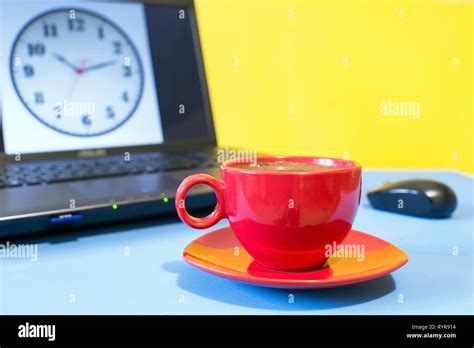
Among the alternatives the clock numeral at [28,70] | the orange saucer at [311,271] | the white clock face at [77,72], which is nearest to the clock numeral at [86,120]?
the white clock face at [77,72]

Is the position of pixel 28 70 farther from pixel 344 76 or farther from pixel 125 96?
pixel 344 76

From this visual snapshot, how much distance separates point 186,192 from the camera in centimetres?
42

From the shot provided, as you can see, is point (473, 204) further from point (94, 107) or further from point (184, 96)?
point (94, 107)

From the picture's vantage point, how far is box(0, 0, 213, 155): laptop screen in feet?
2.46

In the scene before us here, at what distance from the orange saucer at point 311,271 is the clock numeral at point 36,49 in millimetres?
477

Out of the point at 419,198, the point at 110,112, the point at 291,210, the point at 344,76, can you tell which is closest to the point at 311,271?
the point at 291,210

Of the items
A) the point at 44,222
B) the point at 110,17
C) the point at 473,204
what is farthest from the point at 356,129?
the point at 44,222

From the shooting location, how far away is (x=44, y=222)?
19.2 inches

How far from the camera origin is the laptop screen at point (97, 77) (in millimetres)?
750

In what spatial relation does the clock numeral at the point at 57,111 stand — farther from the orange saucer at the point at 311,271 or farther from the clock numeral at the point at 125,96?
the orange saucer at the point at 311,271

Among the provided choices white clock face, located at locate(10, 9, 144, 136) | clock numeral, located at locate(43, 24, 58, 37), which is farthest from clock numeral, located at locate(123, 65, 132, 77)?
clock numeral, located at locate(43, 24, 58, 37)

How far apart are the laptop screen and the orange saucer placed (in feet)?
1.31

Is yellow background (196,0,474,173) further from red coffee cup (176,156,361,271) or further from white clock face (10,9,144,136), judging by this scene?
red coffee cup (176,156,361,271)

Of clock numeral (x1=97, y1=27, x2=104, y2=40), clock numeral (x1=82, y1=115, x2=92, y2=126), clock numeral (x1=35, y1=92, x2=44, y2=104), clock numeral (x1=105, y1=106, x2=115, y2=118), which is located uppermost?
clock numeral (x1=97, y1=27, x2=104, y2=40)
